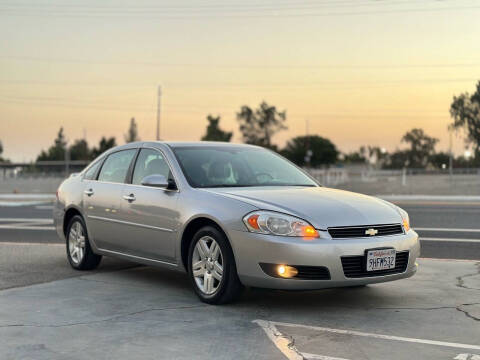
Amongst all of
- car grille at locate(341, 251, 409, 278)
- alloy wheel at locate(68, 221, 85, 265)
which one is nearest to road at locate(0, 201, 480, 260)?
alloy wheel at locate(68, 221, 85, 265)

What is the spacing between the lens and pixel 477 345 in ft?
16.4

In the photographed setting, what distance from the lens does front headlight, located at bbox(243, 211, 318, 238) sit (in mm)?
5965

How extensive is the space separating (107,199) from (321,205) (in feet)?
9.44

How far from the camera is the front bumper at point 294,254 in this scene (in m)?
5.88

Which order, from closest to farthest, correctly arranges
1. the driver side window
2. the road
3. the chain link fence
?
the driver side window → the road → the chain link fence

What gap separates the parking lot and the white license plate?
40cm

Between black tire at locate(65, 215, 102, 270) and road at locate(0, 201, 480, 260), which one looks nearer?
black tire at locate(65, 215, 102, 270)

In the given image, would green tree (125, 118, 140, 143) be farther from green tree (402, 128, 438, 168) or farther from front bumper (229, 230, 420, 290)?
front bumper (229, 230, 420, 290)

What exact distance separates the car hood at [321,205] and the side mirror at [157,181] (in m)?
0.55

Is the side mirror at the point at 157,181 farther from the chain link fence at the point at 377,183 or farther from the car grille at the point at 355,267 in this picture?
the chain link fence at the point at 377,183

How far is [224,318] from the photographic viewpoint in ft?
19.2

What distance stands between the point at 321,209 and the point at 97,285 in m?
2.78

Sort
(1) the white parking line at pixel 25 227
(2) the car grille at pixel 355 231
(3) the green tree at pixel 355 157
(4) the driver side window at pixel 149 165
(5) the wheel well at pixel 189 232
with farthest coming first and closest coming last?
1. (3) the green tree at pixel 355 157
2. (1) the white parking line at pixel 25 227
3. (4) the driver side window at pixel 149 165
4. (5) the wheel well at pixel 189 232
5. (2) the car grille at pixel 355 231

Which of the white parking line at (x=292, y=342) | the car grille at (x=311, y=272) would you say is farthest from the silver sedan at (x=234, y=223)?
the white parking line at (x=292, y=342)
